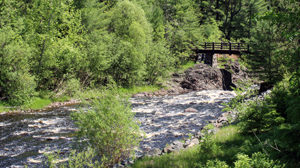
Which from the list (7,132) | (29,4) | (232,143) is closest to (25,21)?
(29,4)

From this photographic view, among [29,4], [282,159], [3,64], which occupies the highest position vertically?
[29,4]

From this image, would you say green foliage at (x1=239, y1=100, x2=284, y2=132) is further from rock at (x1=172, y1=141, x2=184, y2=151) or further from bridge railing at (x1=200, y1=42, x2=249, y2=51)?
bridge railing at (x1=200, y1=42, x2=249, y2=51)

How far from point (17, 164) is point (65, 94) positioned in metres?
16.3

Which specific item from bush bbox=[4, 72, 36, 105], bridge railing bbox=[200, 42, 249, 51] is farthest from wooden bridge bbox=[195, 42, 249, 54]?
bush bbox=[4, 72, 36, 105]

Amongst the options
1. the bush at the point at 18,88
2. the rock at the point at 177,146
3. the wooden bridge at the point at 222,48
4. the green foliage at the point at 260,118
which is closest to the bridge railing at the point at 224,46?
the wooden bridge at the point at 222,48

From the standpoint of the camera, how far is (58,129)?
53.5ft

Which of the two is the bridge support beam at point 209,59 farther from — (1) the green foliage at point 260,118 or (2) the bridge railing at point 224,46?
(1) the green foliage at point 260,118

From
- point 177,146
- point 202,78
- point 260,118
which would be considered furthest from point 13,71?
point 202,78

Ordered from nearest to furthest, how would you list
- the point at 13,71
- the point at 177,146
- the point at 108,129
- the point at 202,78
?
the point at 108,129
the point at 177,146
the point at 13,71
the point at 202,78

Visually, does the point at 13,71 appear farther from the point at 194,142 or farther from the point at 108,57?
the point at 194,142

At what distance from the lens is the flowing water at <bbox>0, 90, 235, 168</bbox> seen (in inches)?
480

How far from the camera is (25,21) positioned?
86.8ft

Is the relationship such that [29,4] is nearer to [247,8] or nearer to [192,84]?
[192,84]

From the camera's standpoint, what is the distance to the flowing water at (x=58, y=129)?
12.2 meters
